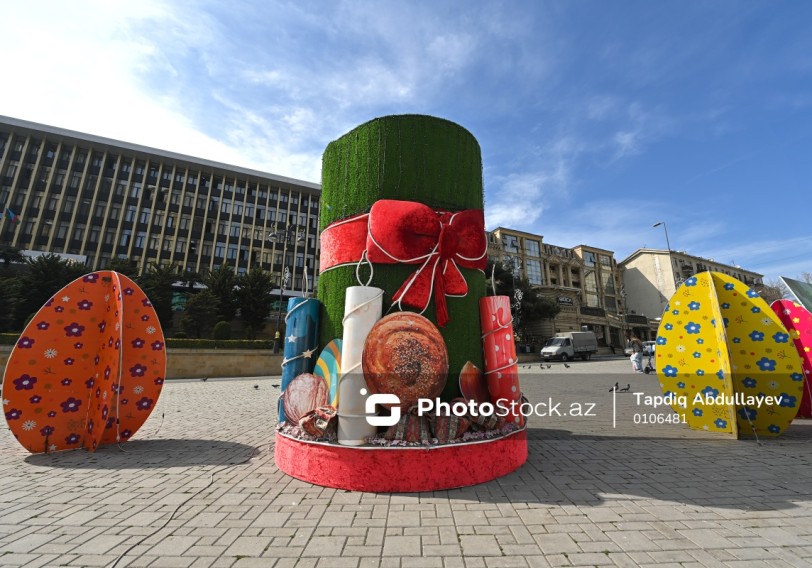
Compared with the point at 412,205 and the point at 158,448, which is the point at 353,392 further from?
the point at 158,448

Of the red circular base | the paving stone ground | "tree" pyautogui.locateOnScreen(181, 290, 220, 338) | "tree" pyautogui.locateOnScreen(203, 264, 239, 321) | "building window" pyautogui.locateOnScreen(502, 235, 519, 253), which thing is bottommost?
the paving stone ground

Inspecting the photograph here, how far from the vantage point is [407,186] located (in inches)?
195

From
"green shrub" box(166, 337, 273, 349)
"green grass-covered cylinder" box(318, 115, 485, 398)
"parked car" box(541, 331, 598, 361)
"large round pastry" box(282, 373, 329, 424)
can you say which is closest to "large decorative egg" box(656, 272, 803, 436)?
"green grass-covered cylinder" box(318, 115, 485, 398)

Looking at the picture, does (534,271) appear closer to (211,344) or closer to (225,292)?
(225,292)

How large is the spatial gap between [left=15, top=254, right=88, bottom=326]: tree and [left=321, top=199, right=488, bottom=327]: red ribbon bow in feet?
114

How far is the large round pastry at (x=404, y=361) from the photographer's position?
4.16 m

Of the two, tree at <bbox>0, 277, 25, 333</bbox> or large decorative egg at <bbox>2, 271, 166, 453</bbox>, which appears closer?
large decorative egg at <bbox>2, 271, 166, 453</bbox>

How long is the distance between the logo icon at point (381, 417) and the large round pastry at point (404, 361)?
0.06m

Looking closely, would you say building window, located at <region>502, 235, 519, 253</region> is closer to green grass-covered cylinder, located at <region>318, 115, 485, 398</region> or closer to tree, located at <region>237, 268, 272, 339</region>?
tree, located at <region>237, 268, 272, 339</region>

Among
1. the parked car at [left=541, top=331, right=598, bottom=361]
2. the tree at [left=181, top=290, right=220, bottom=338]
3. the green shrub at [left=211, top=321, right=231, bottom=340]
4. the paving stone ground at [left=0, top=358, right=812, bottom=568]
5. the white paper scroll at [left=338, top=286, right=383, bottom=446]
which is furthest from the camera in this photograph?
the parked car at [left=541, top=331, right=598, bottom=361]

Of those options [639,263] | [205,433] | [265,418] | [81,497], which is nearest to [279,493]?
[81,497]

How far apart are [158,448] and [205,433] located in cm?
123

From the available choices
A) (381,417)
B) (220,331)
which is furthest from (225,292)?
(381,417)

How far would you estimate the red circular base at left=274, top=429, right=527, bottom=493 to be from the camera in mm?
3941
